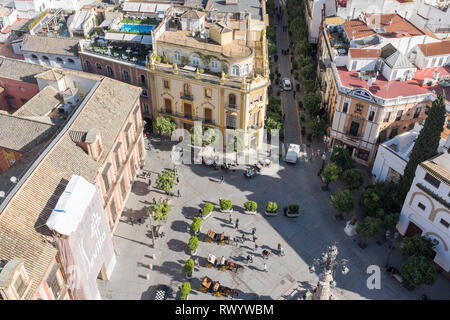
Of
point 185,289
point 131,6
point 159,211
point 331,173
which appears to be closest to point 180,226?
point 159,211

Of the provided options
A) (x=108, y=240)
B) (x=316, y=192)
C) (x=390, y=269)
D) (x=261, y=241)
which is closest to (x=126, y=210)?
(x=108, y=240)

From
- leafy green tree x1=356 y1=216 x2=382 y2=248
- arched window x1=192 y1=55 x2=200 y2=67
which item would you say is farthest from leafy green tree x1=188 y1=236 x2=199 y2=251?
arched window x1=192 y1=55 x2=200 y2=67

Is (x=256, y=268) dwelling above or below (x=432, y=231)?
below

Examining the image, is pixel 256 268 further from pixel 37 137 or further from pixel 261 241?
pixel 37 137

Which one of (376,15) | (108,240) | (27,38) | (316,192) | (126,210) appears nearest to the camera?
(108,240)

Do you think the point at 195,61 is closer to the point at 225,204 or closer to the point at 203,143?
the point at 203,143
